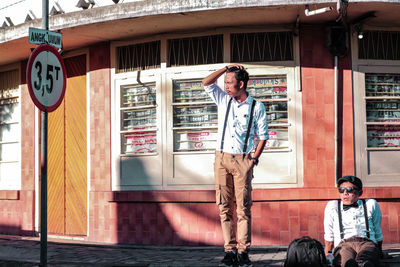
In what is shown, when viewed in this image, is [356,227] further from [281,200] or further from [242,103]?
[281,200]

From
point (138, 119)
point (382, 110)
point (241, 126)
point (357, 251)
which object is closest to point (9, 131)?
point (138, 119)

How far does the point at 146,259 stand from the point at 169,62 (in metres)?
3.34

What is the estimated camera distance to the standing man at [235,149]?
6.30 meters

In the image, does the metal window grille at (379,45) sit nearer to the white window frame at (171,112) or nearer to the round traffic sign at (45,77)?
the white window frame at (171,112)

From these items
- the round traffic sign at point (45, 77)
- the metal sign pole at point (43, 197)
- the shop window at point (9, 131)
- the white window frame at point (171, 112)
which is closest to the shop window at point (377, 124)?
the white window frame at point (171, 112)

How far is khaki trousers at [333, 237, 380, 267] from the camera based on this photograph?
18.8ft

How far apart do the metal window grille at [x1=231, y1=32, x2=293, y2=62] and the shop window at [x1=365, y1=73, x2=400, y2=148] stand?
1.31 meters

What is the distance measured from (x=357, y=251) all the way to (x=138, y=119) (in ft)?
16.0

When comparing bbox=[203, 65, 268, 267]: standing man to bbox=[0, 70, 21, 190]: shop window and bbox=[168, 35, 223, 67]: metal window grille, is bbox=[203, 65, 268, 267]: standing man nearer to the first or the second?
bbox=[168, 35, 223, 67]: metal window grille

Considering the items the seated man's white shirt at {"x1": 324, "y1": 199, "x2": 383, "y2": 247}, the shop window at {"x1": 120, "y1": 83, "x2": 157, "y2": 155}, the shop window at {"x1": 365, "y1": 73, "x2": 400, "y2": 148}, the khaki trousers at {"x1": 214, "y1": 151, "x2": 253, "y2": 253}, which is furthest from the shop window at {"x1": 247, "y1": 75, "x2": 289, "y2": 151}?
the seated man's white shirt at {"x1": 324, "y1": 199, "x2": 383, "y2": 247}

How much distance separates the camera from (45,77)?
21.5ft

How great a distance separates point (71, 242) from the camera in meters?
9.99

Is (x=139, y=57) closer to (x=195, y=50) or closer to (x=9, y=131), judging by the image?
(x=195, y=50)

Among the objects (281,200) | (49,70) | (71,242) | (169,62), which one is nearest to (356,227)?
(281,200)
